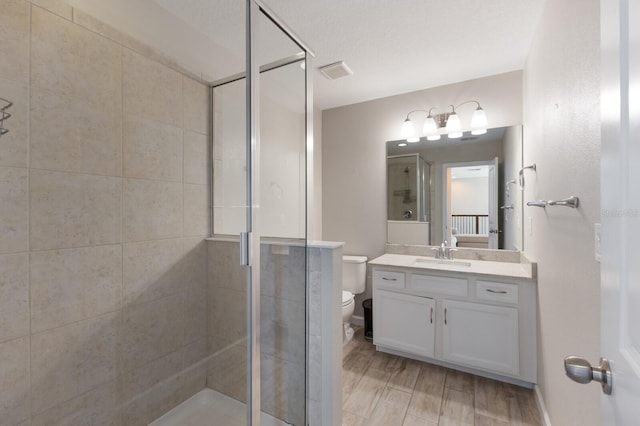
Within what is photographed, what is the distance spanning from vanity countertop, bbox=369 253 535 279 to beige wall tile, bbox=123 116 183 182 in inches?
65.6

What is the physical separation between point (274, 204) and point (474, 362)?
1828 mm

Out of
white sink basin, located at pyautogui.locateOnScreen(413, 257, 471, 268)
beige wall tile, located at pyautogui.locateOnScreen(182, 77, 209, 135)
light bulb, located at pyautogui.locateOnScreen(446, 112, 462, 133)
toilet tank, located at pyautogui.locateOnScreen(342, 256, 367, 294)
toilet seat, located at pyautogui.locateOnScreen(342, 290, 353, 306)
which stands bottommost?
toilet seat, located at pyautogui.locateOnScreen(342, 290, 353, 306)

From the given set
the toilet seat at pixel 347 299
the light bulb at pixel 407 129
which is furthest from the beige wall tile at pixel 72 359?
the light bulb at pixel 407 129

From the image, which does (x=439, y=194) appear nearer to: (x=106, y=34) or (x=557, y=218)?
(x=557, y=218)

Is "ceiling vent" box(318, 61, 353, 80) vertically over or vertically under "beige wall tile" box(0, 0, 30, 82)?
over

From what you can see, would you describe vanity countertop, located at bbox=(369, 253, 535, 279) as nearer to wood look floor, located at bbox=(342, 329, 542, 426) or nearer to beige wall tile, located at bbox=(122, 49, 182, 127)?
wood look floor, located at bbox=(342, 329, 542, 426)

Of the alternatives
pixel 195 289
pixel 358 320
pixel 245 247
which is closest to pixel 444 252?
pixel 358 320

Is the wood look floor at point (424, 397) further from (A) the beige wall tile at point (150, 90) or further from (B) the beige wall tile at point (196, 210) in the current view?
(A) the beige wall tile at point (150, 90)

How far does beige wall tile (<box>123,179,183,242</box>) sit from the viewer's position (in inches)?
57.9

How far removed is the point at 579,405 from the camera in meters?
1.07

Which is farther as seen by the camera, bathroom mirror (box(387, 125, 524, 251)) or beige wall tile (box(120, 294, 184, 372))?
bathroom mirror (box(387, 125, 524, 251))

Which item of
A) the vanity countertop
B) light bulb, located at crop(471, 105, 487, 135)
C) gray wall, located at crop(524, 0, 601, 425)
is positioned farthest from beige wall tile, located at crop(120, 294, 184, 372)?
light bulb, located at crop(471, 105, 487, 135)

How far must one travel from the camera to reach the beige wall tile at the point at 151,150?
1.46m

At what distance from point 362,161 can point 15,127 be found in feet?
8.37
